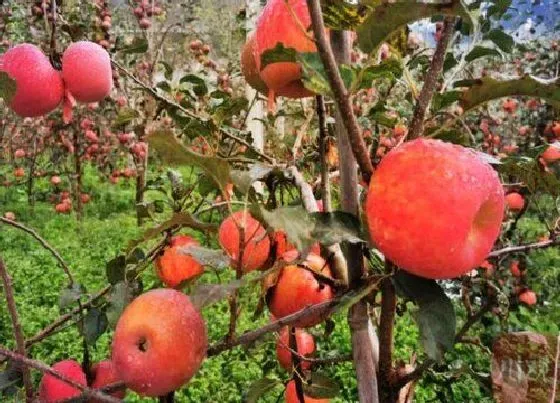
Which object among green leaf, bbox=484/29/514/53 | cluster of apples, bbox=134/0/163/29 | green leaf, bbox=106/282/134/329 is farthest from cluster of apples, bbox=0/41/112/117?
cluster of apples, bbox=134/0/163/29

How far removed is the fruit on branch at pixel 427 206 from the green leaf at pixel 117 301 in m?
0.41

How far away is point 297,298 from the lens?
79 centimetres

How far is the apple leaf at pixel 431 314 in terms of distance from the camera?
563 mm

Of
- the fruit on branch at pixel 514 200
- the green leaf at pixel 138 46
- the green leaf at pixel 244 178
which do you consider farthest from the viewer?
the fruit on branch at pixel 514 200

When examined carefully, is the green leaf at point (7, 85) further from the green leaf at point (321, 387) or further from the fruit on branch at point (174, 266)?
the green leaf at point (321, 387)

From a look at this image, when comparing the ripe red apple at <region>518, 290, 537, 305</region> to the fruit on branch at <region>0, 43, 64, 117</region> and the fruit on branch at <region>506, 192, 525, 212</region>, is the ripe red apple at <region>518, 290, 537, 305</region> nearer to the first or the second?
the fruit on branch at <region>506, 192, 525, 212</region>

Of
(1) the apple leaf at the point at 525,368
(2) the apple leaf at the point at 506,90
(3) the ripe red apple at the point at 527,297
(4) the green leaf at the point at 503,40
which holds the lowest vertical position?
(3) the ripe red apple at the point at 527,297

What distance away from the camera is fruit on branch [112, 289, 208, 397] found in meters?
0.63

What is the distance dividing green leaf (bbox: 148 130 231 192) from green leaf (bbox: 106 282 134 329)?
292 mm

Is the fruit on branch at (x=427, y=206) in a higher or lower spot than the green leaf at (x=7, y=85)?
lower

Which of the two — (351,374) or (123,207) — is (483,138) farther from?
(123,207)

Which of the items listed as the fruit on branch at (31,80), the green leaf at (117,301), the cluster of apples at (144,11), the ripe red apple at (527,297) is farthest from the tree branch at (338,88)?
the cluster of apples at (144,11)

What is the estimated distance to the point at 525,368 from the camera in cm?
58

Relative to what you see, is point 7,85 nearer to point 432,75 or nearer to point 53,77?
point 53,77
